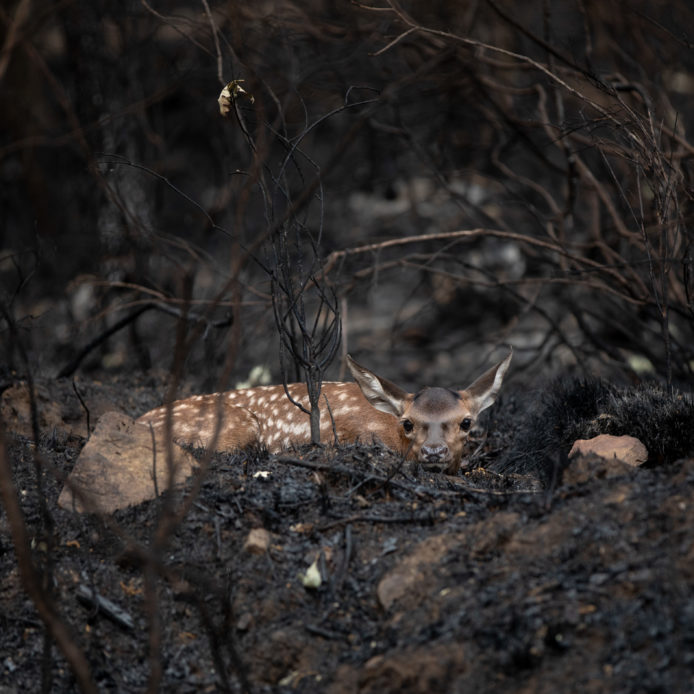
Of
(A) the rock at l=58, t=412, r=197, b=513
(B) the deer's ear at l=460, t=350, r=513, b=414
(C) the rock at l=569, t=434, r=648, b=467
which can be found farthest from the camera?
(B) the deer's ear at l=460, t=350, r=513, b=414

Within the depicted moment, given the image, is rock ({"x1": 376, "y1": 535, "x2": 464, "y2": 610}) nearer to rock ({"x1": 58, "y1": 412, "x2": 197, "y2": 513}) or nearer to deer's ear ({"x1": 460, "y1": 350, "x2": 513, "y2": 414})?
rock ({"x1": 58, "y1": 412, "x2": 197, "y2": 513})

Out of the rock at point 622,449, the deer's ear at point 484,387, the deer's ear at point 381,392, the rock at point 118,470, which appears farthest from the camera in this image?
the deer's ear at point 484,387

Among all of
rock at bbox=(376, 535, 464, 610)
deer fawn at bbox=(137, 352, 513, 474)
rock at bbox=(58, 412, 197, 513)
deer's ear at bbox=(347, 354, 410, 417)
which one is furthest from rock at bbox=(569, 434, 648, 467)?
rock at bbox=(58, 412, 197, 513)

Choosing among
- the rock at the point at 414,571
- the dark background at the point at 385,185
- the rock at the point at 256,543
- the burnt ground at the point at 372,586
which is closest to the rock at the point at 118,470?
the burnt ground at the point at 372,586

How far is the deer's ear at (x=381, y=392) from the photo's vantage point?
6.50 meters

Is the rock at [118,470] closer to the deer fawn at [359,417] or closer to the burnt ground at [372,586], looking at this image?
the burnt ground at [372,586]

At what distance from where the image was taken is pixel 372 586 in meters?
4.18

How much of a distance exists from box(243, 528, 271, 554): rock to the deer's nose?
169cm

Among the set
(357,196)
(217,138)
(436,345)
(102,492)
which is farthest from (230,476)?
(357,196)

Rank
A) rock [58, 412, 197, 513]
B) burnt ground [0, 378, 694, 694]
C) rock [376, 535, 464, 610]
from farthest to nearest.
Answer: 1. rock [58, 412, 197, 513]
2. rock [376, 535, 464, 610]
3. burnt ground [0, 378, 694, 694]

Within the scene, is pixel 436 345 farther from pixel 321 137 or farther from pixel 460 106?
Result: pixel 321 137

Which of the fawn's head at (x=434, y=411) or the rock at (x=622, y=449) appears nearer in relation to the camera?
the rock at (x=622, y=449)

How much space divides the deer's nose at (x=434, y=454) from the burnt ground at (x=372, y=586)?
0.70 m

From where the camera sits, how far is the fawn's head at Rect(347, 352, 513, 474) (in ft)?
19.6
